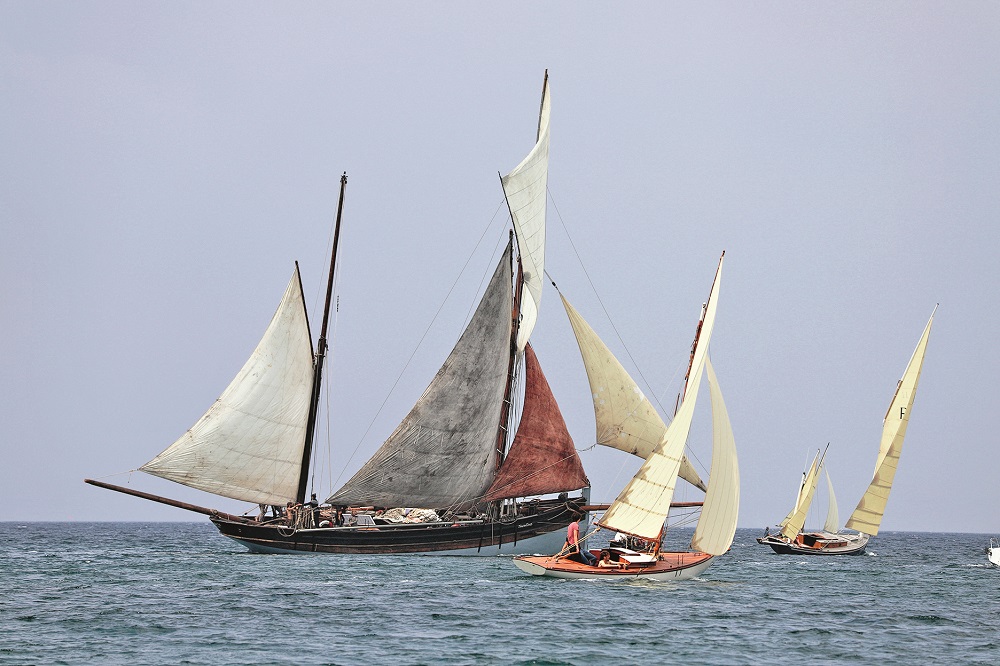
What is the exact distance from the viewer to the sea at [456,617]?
26.1 metres

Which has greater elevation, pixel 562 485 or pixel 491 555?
pixel 562 485

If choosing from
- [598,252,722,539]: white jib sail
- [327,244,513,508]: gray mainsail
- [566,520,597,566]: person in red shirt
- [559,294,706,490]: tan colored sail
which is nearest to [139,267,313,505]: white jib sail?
[327,244,513,508]: gray mainsail

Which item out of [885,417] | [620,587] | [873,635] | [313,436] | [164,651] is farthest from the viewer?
[885,417]

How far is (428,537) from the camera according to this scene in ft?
177

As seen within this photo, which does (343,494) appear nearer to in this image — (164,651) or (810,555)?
(164,651)

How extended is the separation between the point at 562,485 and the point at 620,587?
14698mm

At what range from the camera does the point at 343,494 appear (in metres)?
53.9

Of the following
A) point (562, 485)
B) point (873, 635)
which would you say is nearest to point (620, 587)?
point (873, 635)

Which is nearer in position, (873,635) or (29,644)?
(29,644)

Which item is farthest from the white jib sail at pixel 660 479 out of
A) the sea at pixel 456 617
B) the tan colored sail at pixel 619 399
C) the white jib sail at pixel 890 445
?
the white jib sail at pixel 890 445

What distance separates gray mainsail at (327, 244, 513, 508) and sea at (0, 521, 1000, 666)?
4.38 m

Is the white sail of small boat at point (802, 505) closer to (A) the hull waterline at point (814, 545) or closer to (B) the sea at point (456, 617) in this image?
(A) the hull waterline at point (814, 545)

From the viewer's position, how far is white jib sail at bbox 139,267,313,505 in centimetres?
5228

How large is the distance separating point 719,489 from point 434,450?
16751 millimetres
